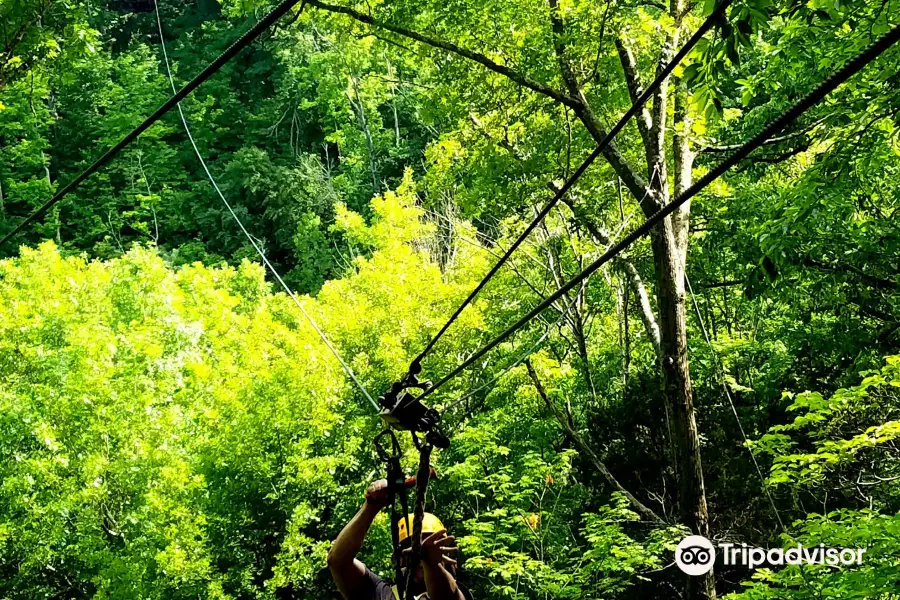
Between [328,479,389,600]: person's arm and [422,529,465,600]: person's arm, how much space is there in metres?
0.26

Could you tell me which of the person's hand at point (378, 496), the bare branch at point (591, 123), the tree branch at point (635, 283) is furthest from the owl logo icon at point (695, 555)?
the person's hand at point (378, 496)

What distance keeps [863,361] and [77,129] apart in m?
40.7

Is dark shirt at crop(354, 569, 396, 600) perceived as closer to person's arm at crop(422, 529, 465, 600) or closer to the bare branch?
person's arm at crop(422, 529, 465, 600)

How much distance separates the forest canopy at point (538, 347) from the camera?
192 inches

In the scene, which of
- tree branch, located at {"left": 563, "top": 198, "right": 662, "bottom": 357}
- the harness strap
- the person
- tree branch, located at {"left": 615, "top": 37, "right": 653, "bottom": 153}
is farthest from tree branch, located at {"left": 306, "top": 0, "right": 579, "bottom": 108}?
the harness strap

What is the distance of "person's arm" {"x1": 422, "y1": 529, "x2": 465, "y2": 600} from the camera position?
233cm

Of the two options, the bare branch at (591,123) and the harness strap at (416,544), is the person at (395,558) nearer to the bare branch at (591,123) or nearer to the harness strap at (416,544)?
the harness strap at (416,544)

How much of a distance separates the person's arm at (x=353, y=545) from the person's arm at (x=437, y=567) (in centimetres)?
26

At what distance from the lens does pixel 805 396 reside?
4504mm

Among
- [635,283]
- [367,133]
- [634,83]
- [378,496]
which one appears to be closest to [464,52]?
[634,83]

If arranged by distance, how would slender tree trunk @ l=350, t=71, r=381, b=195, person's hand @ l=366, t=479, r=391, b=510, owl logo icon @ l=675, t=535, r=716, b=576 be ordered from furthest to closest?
slender tree trunk @ l=350, t=71, r=381, b=195 → owl logo icon @ l=675, t=535, r=716, b=576 → person's hand @ l=366, t=479, r=391, b=510

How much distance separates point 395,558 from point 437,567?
5.3 inches

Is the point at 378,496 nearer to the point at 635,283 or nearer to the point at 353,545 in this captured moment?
the point at 353,545

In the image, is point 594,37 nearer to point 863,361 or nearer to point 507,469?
point 863,361
